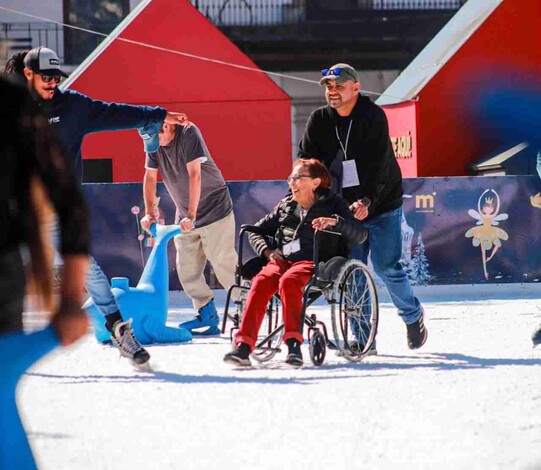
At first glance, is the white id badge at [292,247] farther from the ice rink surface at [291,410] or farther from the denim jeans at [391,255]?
the ice rink surface at [291,410]

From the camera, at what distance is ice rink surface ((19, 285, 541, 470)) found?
4.75m

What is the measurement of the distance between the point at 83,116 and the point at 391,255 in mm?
2027

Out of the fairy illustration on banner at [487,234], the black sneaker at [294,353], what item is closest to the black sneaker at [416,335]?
the black sneaker at [294,353]

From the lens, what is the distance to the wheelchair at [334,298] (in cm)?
752

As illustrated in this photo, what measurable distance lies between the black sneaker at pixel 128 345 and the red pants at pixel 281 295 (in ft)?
1.67

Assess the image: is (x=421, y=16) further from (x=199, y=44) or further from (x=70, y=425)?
(x=70, y=425)

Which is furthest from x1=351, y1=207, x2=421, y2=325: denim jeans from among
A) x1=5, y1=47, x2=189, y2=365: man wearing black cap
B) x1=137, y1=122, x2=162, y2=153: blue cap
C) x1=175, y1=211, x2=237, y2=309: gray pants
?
x1=175, y1=211, x2=237, y2=309: gray pants

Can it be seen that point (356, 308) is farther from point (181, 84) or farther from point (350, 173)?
point (181, 84)

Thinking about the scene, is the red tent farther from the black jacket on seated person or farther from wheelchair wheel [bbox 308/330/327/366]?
wheelchair wheel [bbox 308/330/327/366]

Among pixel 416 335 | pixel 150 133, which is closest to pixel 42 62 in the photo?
pixel 150 133

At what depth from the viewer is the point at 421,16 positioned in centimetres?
2672

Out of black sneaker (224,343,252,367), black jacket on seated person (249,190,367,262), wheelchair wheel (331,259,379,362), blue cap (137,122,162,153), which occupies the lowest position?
black sneaker (224,343,252,367)

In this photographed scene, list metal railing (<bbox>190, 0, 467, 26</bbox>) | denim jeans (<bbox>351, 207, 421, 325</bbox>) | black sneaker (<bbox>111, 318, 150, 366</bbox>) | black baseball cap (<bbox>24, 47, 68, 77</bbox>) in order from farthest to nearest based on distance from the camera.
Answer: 1. metal railing (<bbox>190, 0, 467, 26</bbox>)
2. denim jeans (<bbox>351, 207, 421, 325</bbox>)
3. black sneaker (<bbox>111, 318, 150, 366</bbox>)
4. black baseball cap (<bbox>24, 47, 68, 77</bbox>)

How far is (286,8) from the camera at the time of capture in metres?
27.3
